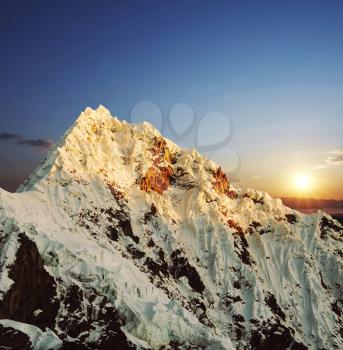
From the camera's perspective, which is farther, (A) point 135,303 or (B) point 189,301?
(B) point 189,301

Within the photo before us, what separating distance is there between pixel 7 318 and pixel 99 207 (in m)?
76.5

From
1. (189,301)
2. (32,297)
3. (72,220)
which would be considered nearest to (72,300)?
(32,297)

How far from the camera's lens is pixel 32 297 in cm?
12425

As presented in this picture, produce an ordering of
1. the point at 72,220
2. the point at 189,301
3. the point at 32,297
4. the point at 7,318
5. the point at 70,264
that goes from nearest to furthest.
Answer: the point at 7,318
the point at 32,297
the point at 70,264
the point at 72,220
the point at 189,301

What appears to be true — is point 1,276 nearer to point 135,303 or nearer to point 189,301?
point 135,303

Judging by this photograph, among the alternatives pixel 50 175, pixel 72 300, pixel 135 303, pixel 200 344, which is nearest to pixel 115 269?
pixel 135 303

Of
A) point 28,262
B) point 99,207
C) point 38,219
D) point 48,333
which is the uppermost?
point 99,207

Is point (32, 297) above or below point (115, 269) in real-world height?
below

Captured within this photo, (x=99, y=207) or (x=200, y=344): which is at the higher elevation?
(x=99, y=207)

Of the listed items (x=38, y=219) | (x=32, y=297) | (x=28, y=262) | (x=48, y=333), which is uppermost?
(x=38, y=219)

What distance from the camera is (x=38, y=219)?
A: 149625mm

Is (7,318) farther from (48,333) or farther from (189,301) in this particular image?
(189,301)

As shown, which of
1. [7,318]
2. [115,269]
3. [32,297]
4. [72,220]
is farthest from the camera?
[72,220]

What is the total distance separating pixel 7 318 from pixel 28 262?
1645 centimetres
